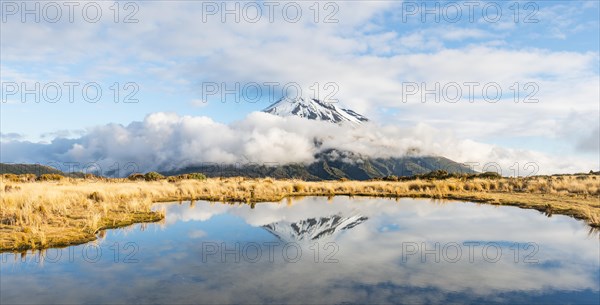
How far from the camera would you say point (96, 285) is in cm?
1052

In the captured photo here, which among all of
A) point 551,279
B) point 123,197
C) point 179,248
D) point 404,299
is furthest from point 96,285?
point 123,197

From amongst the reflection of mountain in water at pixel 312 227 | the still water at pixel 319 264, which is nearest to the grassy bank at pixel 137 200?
the still water at pixel 319 264

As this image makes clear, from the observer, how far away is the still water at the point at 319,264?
9781mm

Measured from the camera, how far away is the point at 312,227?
19031 mm

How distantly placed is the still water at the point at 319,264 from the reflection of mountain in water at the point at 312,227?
0.05 m

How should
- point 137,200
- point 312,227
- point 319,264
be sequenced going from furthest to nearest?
1. point 137,200
2. point 312,227
3. point 319,264

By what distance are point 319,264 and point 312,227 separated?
663 centimetres

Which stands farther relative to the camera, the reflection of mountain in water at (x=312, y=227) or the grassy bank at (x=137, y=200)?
the reflection of mountain in water at (x=312, y=227)

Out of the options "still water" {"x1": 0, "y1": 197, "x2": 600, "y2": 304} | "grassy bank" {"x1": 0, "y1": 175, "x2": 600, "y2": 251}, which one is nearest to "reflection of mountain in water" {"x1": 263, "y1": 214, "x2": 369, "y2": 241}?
"still water" {"x1": 0, "y1": 197, "x2": 600, "y2": 304}

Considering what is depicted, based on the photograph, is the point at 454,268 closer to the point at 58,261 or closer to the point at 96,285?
the point at 96,285

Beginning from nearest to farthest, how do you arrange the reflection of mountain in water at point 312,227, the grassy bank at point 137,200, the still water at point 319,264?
1. the still water at point 319,264
2. the grassy bank at point 137,200
3. the reflection of mountain in water at point 312,227

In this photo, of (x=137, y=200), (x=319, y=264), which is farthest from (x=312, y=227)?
(x=137, y=200)

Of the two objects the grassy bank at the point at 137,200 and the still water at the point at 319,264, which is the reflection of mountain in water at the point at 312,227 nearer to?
the still water at the point at 319,264

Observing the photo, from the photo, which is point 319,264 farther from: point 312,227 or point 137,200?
point 137,200
